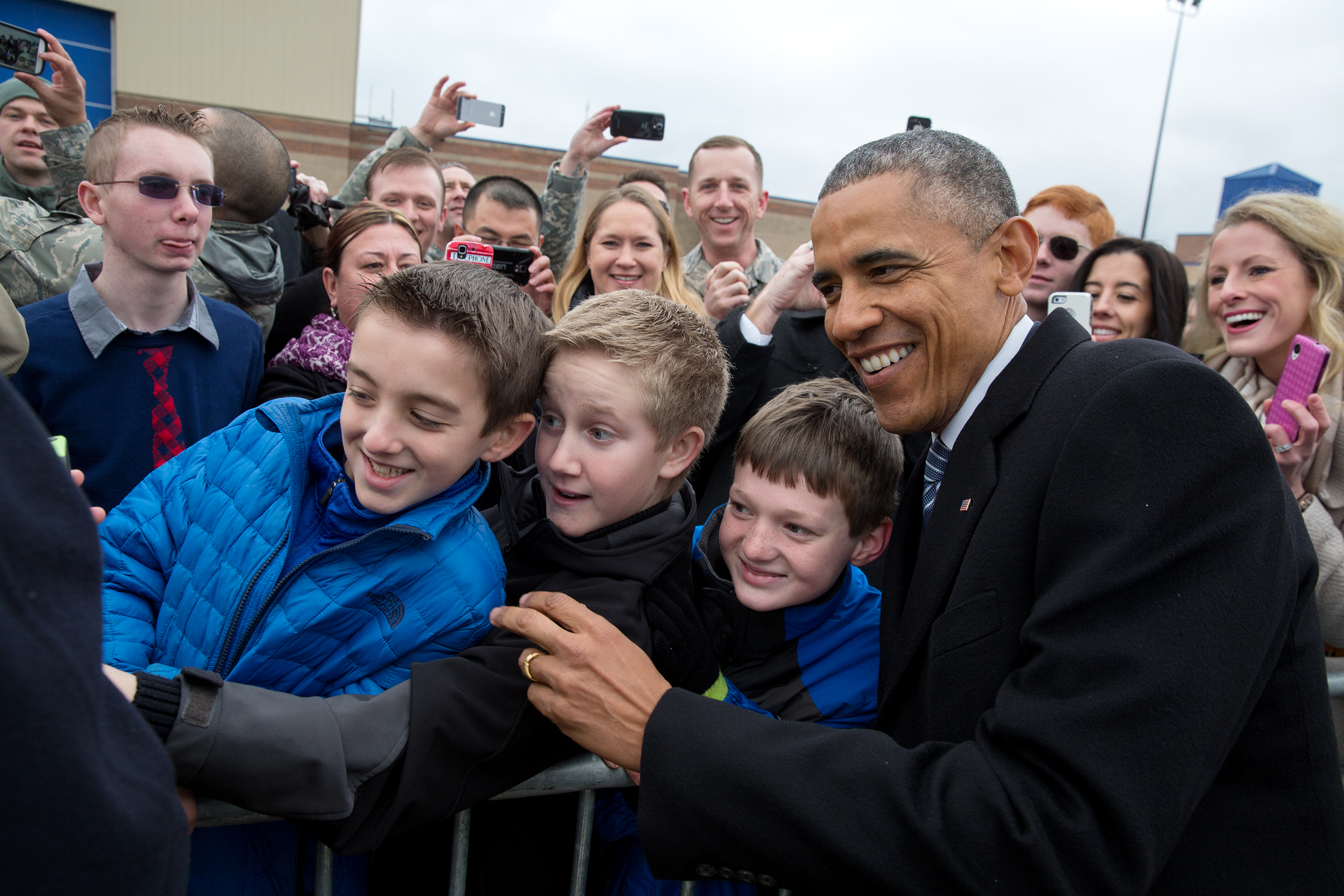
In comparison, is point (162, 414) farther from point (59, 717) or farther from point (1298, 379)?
point (1298, 379)

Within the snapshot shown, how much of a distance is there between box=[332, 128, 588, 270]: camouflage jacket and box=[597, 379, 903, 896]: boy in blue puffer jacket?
3098mm

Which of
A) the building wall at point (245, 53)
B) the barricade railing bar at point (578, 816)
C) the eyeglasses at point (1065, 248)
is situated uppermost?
the building wall at point (245, 53)

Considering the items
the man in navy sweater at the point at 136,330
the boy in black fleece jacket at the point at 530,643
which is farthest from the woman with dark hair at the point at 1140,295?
the man in navy sweater at the point at 136,330

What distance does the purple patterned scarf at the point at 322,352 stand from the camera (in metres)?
2.97

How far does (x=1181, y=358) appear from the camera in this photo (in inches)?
55.4

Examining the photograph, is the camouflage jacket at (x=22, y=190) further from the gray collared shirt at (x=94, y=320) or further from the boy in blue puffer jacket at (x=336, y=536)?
the boy in blue puffer jacket at (x=336, y=536)

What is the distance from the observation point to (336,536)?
5.81 feet

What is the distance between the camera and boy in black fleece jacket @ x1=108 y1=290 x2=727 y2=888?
4.45ft

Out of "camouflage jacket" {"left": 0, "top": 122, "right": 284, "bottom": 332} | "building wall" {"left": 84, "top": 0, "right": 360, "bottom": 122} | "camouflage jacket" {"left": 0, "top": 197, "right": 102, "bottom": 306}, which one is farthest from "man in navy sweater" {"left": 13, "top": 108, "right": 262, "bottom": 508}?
"building wall" {"left": 84, "top": 0, "right": 360, "bottom": 122}

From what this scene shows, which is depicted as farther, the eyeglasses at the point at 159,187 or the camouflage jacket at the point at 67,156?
the camouflage jacket at the point at 67,156

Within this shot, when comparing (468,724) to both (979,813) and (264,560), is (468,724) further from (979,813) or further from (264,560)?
(979,813)

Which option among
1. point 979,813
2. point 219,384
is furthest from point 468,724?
point 219,384

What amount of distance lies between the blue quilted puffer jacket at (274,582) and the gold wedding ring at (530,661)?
0.61ft

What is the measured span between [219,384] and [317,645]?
1.72 meters
